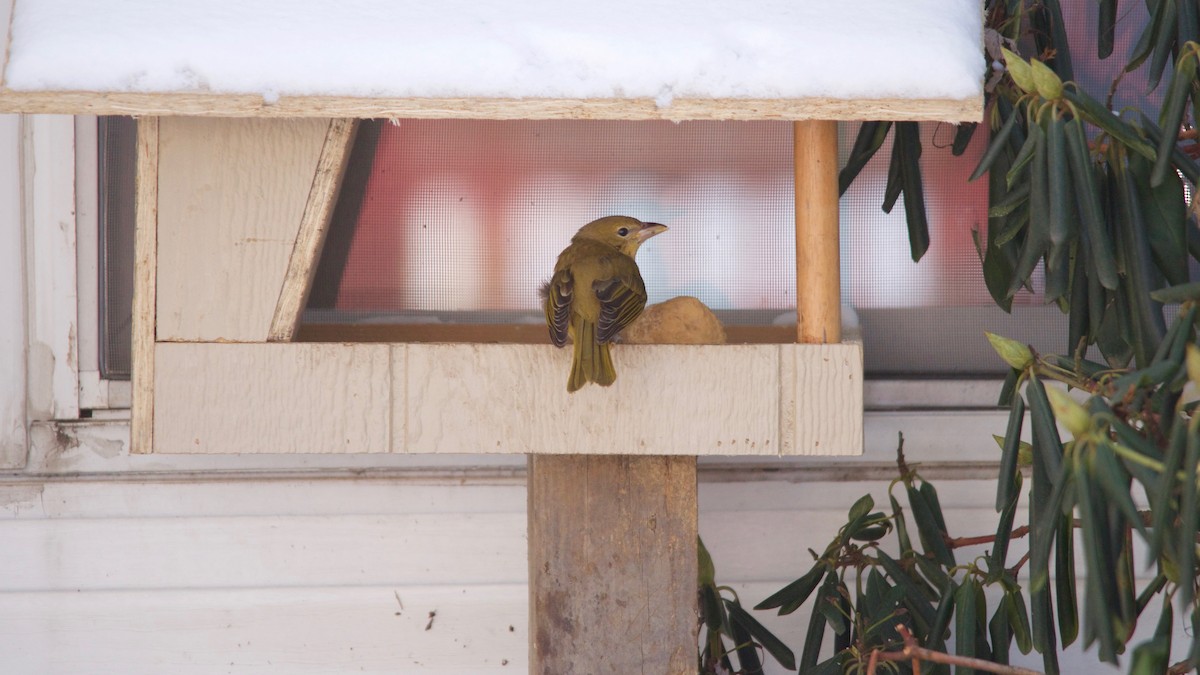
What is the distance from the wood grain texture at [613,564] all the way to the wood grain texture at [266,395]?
0.36 meters

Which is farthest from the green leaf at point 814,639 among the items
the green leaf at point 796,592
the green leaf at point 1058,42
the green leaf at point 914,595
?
the green leaf at point 1058,42

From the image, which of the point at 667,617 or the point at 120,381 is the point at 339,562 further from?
the point at 667,617

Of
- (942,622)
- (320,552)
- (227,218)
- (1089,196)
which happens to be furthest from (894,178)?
(320,552)

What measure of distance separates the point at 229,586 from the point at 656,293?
3.95 ft

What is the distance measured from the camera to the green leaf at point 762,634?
7.40ft

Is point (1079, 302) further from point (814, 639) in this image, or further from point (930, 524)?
point (814, 639)

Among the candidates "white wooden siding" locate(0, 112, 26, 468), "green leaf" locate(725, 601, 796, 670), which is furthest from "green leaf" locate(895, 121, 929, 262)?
"white wooden siding" locate(0, 112, 26, 468)

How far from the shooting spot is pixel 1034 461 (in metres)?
1.74

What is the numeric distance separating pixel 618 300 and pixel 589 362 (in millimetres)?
140

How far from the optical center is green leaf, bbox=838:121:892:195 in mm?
2148

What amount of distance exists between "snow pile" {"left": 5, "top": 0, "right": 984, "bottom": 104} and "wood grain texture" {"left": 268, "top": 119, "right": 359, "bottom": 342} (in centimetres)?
22

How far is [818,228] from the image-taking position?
174 centimetres

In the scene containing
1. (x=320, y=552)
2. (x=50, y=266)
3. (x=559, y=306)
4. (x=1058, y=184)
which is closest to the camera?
(x=1058, y=184)

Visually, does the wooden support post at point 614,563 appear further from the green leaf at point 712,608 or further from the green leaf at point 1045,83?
the green leaf at point 1045,83
